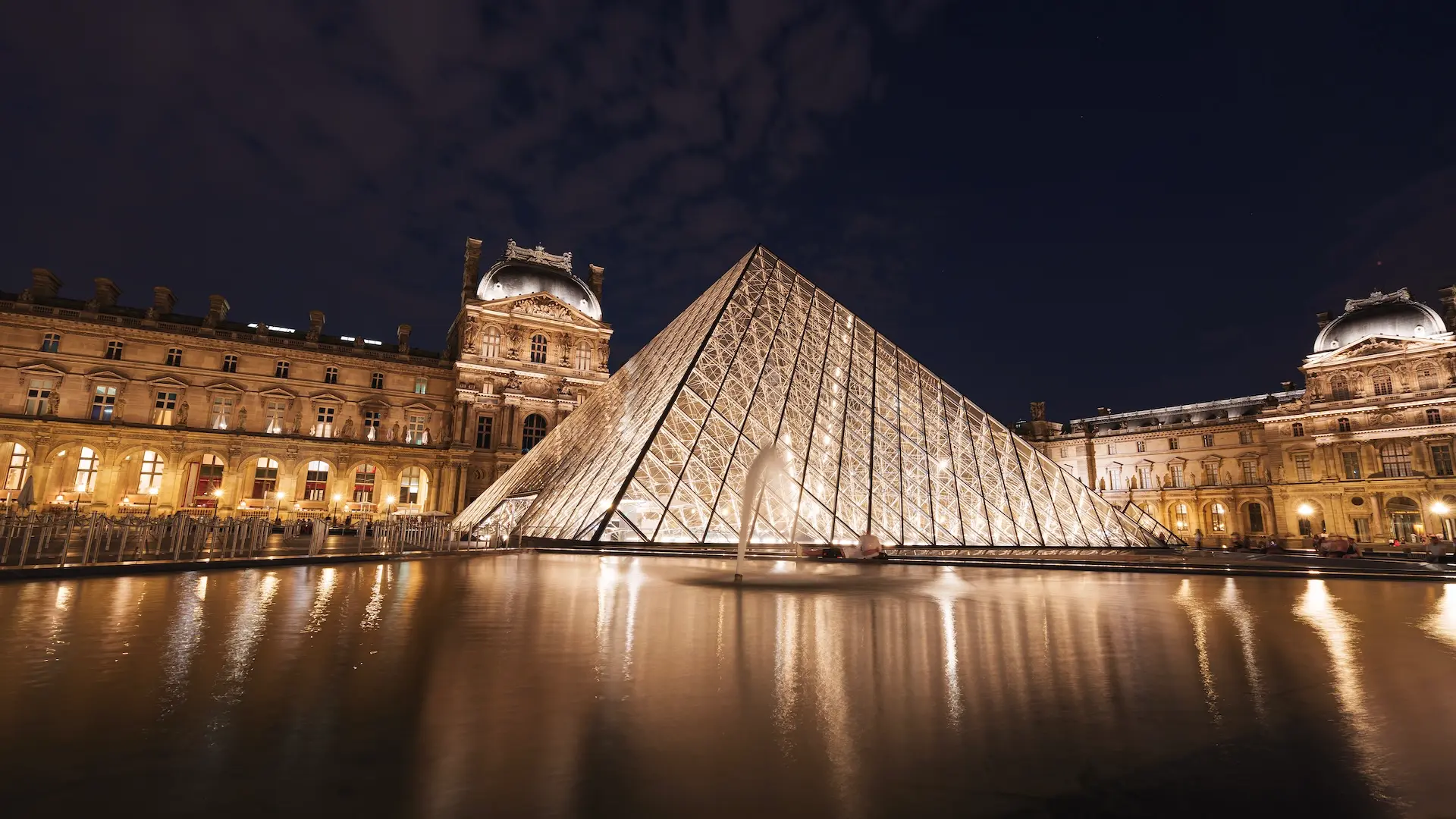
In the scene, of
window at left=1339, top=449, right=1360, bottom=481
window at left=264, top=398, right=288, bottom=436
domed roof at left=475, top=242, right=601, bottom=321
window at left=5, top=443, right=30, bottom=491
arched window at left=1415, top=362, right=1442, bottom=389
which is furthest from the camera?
domed roof at left=475, top=242, right=601, bottom=321

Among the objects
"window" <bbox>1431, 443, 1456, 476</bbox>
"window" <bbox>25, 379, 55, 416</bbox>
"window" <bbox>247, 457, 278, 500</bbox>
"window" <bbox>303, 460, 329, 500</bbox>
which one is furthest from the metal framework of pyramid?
"window" <bbox>1431, 443, 1456, 476</bbox>

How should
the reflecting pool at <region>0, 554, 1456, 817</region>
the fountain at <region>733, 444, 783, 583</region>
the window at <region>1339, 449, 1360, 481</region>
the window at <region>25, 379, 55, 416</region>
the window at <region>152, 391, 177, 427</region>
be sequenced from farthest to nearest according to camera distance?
the window at <region>1339, 449, 1360, 481</region>
the window at <region>152, 391, 177, 427</region>
the window at <region>25, 379, 55, 416</region>
the fountain at <region>733, 444, 783, 583</region>
the reflecting pool at <region>0, 554, 1456, 817</region>

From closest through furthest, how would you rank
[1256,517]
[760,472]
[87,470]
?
[760,472] < [87,470] < [1256,517]

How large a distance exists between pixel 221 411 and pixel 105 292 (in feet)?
Answer: 27.6

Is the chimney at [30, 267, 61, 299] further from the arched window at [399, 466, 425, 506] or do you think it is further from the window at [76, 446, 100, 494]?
the arched window at [399, 466, 425, 506]

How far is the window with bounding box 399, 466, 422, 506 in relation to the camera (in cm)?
3706

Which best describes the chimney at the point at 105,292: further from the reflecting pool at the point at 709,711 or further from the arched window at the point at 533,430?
the reflecting pool at the point at 709,711

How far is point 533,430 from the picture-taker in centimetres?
3941

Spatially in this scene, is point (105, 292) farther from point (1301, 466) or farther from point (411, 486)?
point (1301, 466)

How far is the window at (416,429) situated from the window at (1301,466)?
52.3 meters

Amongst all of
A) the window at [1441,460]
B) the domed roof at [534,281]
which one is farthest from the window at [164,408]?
the window at [1441,460]

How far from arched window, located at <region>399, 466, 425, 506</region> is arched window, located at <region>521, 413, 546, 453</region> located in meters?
6.15

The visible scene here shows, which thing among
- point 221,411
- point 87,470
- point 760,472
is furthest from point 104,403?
point 760,472

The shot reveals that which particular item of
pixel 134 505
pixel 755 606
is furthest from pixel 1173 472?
pixel 134 505
